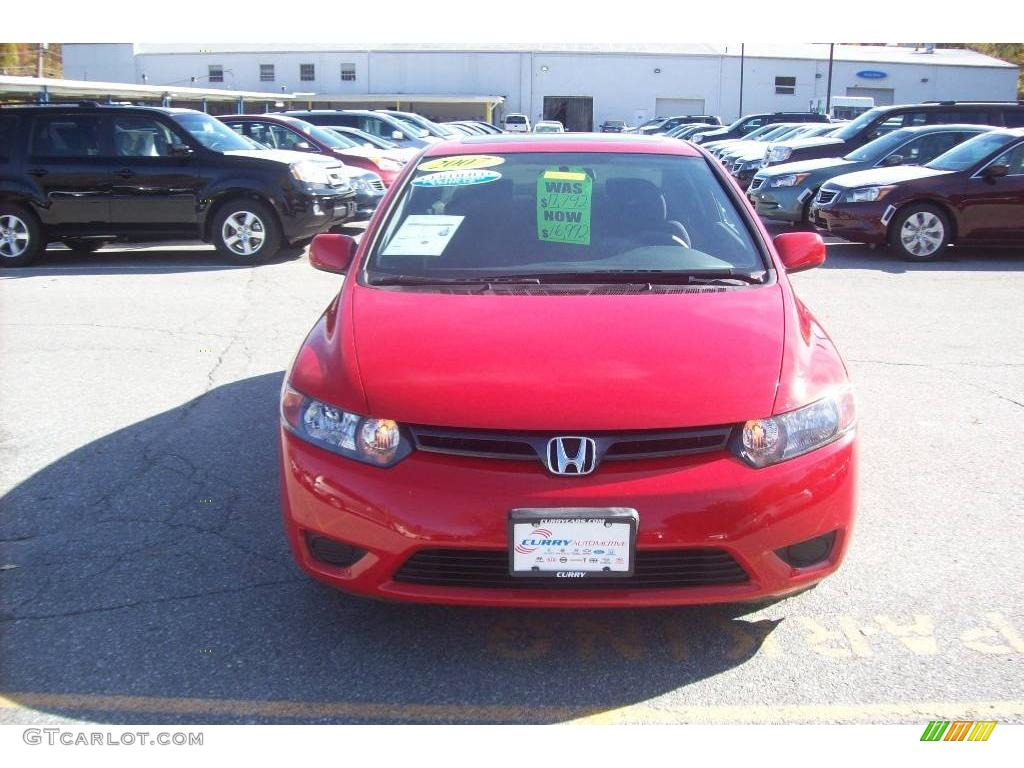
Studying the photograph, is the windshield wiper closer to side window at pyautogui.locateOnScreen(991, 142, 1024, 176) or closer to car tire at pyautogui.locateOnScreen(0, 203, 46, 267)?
side window at pyautogui.locateOnScreen(991, 142, 1024, 176)

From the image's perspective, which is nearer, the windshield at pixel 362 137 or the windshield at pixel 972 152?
the windshield at pixel 972 152

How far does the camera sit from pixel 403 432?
2.87 metres

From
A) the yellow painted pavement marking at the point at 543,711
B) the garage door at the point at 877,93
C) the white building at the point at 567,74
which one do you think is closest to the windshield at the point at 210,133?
the yellow painted pavement marking at the point at 543,711

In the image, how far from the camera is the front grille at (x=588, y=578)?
2.78 meters

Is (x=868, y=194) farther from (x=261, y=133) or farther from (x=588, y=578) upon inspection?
(x=588, y=578)

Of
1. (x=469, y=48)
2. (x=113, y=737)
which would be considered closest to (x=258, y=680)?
(x=113, y=737)

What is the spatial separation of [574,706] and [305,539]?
951 mm

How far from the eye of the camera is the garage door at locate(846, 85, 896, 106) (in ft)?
196

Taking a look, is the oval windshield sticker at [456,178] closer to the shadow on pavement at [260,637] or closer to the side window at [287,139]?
the shadow on pavement at [260,637]

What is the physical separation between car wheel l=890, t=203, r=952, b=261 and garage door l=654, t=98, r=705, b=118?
2072 inches

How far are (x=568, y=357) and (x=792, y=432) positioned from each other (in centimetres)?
72

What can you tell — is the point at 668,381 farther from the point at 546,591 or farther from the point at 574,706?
the point at 574,706

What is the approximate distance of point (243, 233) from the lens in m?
10.9

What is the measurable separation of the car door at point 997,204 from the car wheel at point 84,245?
10.3 metres
